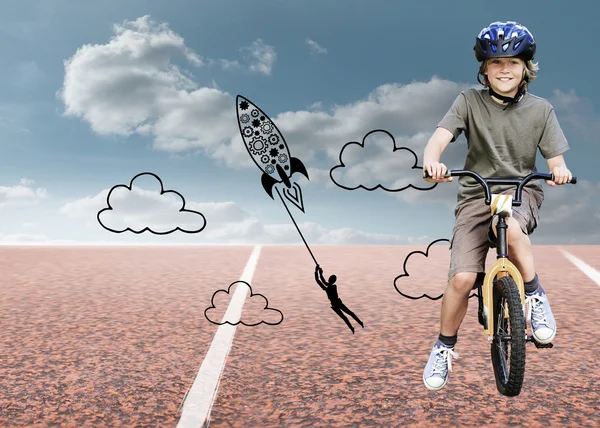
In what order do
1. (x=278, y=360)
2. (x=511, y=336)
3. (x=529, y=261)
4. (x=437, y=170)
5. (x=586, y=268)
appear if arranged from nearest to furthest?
(x=511, y=336) → (x=437, y=170) → (x=529, y=261) → (x=278, y=360) → (x=586, y=268)

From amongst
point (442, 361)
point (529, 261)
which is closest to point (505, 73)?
point (529, 261)

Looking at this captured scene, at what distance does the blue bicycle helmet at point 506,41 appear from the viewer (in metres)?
4.83

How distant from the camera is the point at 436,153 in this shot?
193 inches

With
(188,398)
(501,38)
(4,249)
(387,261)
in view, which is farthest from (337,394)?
(4,249)

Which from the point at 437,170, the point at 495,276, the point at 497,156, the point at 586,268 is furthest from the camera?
the point at 586,268

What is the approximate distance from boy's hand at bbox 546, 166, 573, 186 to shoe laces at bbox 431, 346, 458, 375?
1270mm

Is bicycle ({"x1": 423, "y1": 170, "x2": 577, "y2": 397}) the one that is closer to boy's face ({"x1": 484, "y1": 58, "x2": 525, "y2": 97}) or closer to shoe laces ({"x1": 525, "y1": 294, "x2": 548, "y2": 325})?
shoe laces ({"x1": 525, "y1": 294, "x2": 548, "y2": 325})

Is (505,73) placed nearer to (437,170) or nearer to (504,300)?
(437,170)

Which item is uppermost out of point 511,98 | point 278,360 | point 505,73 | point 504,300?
point 505,73

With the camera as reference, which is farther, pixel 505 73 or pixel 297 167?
pixel 297 167

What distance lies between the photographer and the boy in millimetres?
4828

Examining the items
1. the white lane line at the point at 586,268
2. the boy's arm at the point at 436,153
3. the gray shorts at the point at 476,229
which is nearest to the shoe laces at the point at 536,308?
the gray shorts at the point at 476,229

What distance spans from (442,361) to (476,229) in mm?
865

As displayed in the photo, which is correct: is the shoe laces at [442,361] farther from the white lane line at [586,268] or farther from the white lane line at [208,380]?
the white lane line at [586,268]
